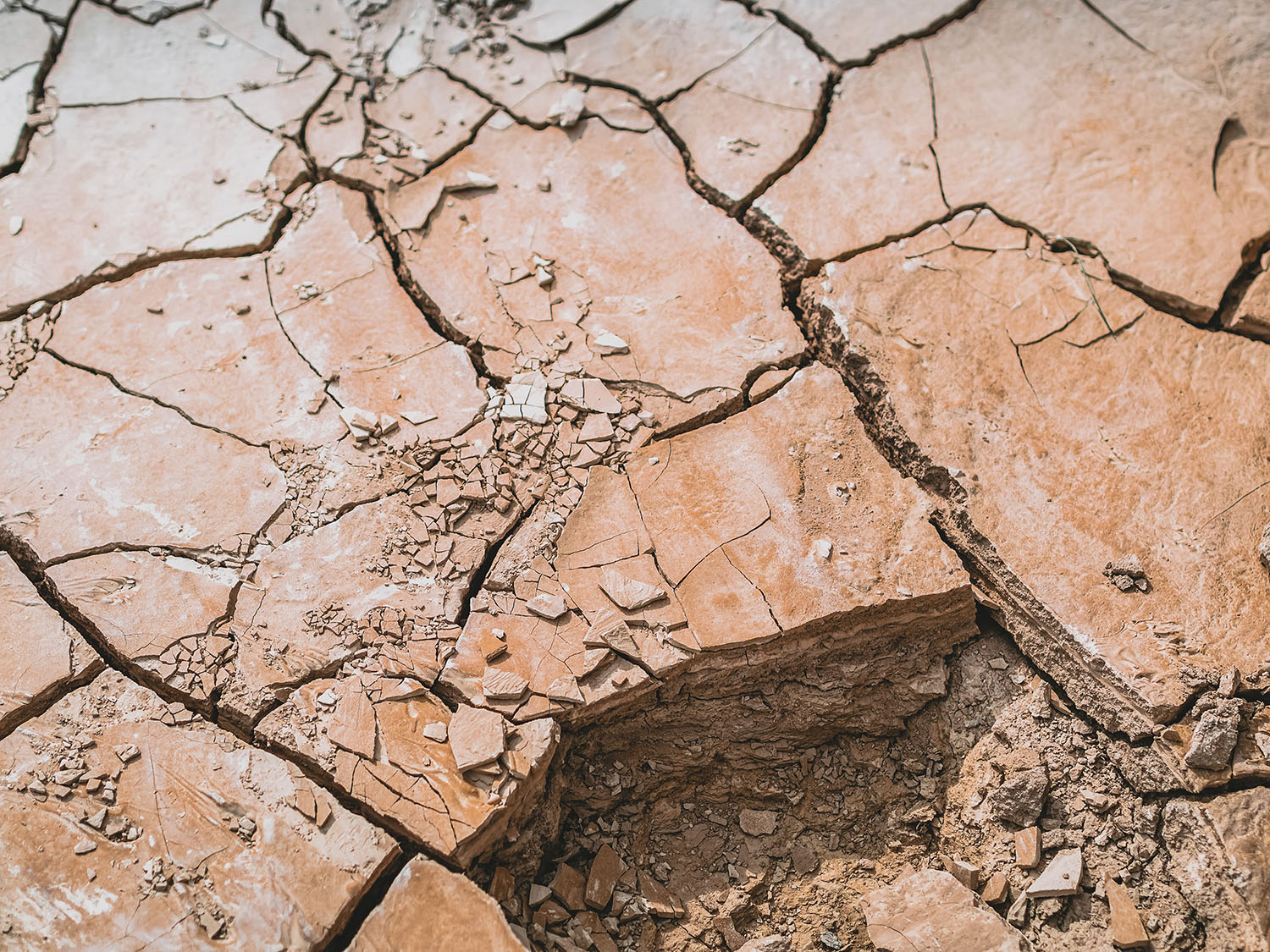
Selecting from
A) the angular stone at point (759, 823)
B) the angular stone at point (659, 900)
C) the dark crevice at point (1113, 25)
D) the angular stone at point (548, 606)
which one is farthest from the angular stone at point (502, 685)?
the dark crevice at point (1113, 25)

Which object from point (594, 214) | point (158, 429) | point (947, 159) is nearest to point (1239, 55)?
point (947, 159)

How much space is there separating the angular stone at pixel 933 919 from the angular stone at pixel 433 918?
28.4 inches

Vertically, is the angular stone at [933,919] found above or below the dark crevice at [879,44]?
below

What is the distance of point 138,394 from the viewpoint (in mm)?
2270

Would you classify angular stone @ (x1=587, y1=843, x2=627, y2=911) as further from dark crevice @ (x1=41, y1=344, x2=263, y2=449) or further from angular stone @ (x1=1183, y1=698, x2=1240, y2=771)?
dark crevice @ (x1=41, y1=344, x2=263, y2=449)

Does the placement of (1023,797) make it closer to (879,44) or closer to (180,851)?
(180,851)

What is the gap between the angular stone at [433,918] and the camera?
1567 millimetres

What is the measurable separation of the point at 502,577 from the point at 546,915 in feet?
2.28

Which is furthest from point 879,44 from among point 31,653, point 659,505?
point 31,653

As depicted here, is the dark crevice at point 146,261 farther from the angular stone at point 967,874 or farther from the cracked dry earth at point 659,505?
the angular stone at point 967,874

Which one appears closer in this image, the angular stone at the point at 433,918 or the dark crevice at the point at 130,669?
the angular stone at the point at 433,918

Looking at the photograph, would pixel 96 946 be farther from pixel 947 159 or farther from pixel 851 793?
pixel 947 159

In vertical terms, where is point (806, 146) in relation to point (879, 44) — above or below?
below

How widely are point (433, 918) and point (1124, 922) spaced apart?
131 cm
